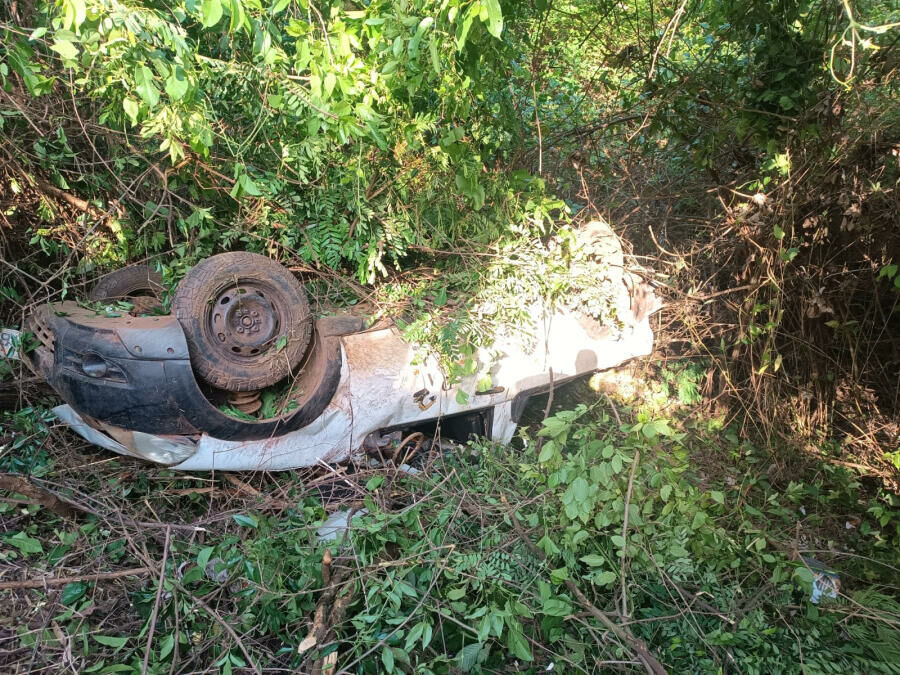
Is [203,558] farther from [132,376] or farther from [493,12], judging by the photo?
[493,12]

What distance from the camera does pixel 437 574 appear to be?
2.60 m

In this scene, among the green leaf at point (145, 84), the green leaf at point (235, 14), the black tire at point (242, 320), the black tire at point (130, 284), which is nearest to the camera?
the green leaf at point (235, 14)

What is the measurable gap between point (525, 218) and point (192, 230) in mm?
2388

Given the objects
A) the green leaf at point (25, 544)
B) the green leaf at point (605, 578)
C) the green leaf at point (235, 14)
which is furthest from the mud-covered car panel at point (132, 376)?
the green leaf at point (605, 578)

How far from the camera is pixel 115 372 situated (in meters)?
2.96

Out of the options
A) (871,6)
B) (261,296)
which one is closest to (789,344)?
(871,6)

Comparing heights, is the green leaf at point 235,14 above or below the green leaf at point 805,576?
above

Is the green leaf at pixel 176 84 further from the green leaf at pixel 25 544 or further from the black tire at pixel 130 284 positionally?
the green leaf at pixel 25 544

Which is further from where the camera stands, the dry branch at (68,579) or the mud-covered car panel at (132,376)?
the mud-covered car panel at (132,376)

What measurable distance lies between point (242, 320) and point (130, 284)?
1305 millimetres

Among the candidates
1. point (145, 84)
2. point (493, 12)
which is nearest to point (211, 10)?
point (145, 84)

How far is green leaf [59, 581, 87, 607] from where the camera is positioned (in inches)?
98.8

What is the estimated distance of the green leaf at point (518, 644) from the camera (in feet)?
7.47

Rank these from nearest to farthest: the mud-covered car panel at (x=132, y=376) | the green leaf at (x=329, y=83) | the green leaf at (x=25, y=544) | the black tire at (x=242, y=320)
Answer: the green leaf at (x=329, y=83) → the green leaf at (x=25, y=544) → the mud-covered car panel at (x=132, y=376) → the black tire at (x=242, y=320)
